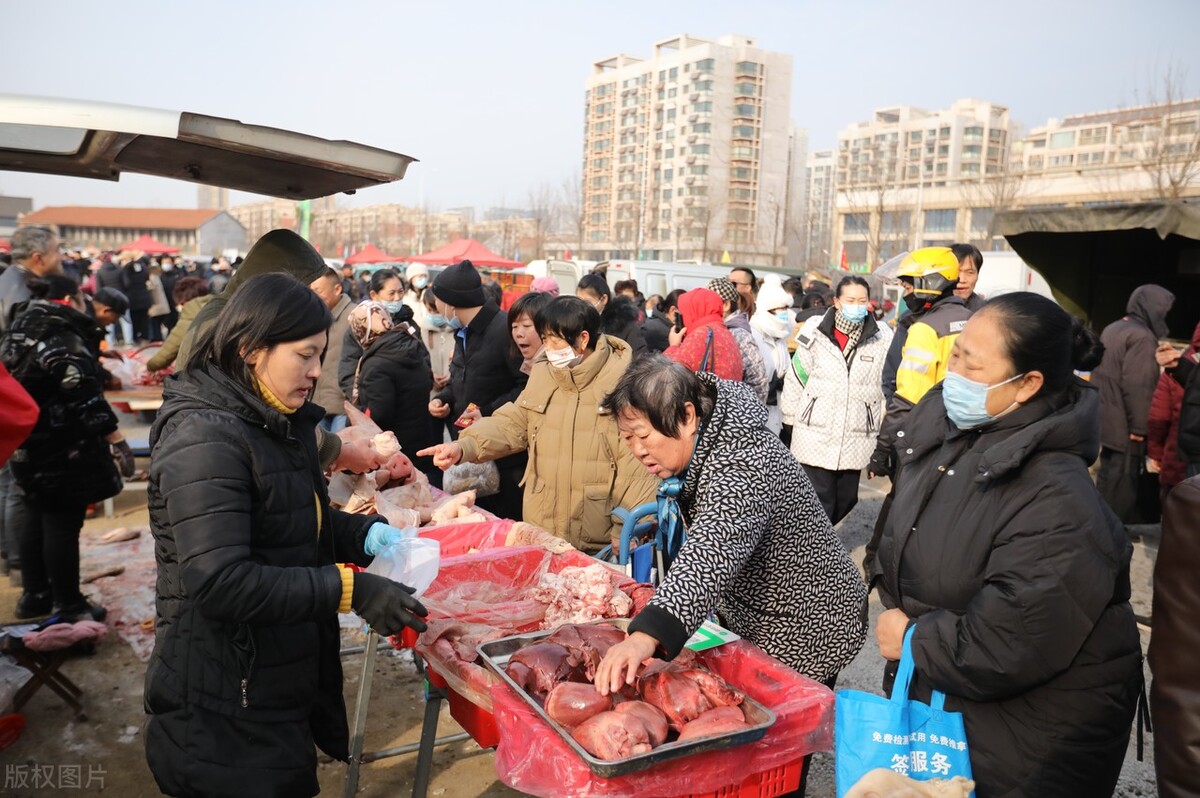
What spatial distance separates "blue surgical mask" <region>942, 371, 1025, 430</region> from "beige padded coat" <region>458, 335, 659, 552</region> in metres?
1.85

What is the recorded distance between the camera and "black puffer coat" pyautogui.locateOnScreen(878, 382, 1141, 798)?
197 cm

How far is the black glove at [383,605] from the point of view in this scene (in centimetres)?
213

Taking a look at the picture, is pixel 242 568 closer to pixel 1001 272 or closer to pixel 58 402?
pixel 58 402

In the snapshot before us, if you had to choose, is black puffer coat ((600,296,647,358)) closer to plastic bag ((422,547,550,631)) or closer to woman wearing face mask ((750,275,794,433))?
woman wearing face mask ((750,275,794,433))

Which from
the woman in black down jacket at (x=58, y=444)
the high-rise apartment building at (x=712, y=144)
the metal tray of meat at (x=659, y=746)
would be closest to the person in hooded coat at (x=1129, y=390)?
the metal tray of meat at (x=659, y=746)

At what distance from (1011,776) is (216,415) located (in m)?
2.17

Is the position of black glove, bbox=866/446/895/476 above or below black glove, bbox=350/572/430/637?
below

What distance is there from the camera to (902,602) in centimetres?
234

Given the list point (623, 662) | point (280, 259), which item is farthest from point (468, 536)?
point (623, 662)

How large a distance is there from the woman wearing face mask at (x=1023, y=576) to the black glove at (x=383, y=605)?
129 centimetres

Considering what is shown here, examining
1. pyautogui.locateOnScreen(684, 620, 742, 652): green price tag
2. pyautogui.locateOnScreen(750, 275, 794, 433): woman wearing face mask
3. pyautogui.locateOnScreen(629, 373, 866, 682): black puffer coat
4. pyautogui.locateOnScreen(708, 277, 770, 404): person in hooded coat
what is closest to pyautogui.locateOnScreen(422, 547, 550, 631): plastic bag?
pyautogui.locateOnScreen(684, 620, 742, 652): green price tag

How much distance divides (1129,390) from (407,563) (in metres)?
6.20

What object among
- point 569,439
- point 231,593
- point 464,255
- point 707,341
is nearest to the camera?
point 231,593

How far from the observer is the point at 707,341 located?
547 cm
